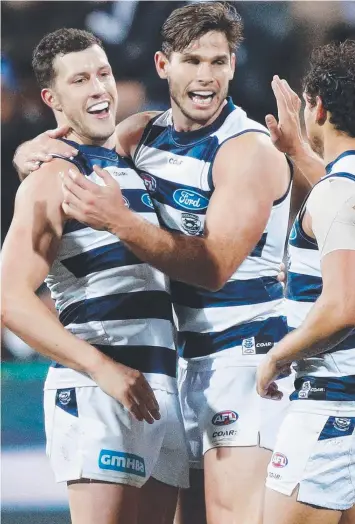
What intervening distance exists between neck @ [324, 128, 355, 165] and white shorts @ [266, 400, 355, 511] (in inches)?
24.3

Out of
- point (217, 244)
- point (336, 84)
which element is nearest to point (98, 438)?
point (217, 244)

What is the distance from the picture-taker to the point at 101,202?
222 cm

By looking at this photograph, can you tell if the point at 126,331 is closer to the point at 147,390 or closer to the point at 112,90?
the point at 147,390

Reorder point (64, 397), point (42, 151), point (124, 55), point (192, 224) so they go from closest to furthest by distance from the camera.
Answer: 1. point (64, 397)
2. point (42, 151)
3. point (192, 224)
4. point (124, 55)

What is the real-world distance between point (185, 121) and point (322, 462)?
112 cm

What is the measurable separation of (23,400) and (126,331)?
1987 mm

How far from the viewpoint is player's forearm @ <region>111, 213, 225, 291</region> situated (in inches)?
90.5

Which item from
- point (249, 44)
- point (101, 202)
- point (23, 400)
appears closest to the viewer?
point (101, 202)

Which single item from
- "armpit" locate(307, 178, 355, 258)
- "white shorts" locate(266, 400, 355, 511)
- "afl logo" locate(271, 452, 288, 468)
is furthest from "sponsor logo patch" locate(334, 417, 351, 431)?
"armpit" locate(307, 178, 355, 258)

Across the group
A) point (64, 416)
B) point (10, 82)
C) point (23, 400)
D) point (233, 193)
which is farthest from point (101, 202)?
point (23, 400)

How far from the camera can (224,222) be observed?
2.46 metres

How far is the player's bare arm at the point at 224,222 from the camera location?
7.58 ft

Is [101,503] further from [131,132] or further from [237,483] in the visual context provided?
[131,132]

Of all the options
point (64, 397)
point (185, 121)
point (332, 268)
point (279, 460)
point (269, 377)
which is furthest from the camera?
point (185, 121)
